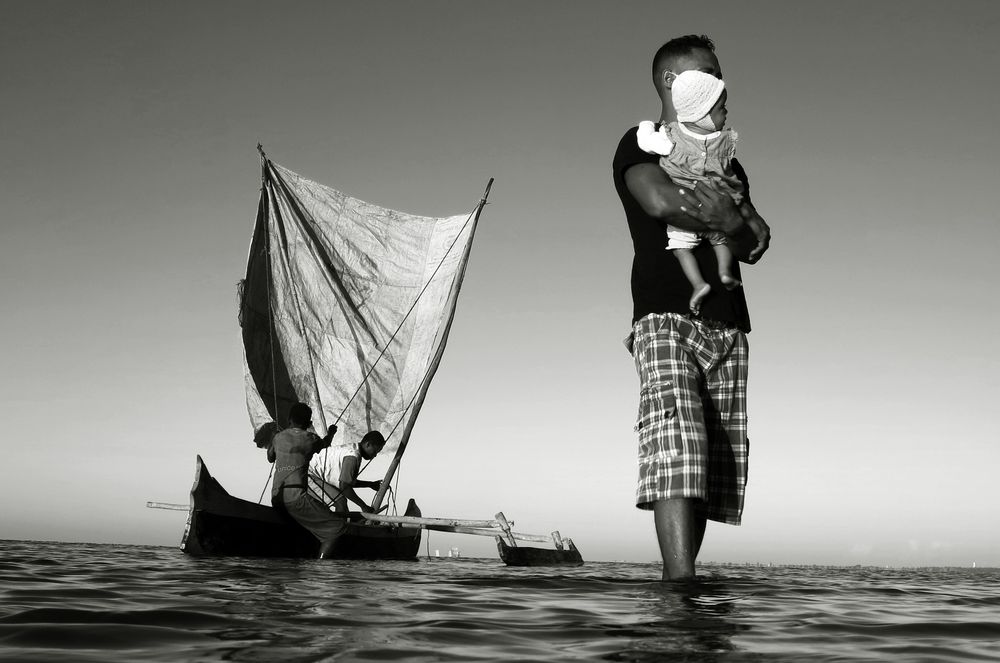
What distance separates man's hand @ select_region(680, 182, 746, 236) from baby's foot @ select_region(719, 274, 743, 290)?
20 cm

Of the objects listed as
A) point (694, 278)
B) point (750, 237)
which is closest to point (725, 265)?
point (694, 278)

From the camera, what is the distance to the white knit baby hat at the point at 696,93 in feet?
11.8

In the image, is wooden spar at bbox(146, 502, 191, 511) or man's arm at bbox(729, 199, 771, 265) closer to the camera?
man's arm at bbox(729, 199, 771, 265)

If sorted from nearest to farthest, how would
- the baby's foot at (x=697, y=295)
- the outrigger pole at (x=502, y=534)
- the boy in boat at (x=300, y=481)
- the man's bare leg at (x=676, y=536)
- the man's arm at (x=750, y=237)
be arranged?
the man's bare leg at (x=676, y=536) < the baby's foot at (x=697, y=295) < the man's arm at (x=750, y=237) < the boy in boat at (x=300, y=481) < the outrigger pole at (x=502, y=534)

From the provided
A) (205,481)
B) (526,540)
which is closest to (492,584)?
(205,481)

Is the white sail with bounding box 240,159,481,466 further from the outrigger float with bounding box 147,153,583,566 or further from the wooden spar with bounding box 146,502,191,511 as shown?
the wooden spar with bounding box 146,502,191,511

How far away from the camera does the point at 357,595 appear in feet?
9.64

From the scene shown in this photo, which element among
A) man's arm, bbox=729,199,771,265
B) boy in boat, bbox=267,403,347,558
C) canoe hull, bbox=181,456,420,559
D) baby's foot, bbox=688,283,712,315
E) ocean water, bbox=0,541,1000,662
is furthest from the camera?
boy in boat, bbox=267,403,347,558

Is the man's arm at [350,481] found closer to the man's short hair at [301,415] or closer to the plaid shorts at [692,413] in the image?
the man's short hair at [301,415]

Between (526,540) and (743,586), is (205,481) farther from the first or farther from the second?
(743,586)

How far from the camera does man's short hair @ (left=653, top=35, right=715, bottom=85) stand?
3.88 meters

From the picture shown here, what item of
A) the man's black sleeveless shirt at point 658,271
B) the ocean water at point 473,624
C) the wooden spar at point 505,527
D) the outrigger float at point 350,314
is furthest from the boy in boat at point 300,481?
the man's black sleeveless shirt at point 658,271

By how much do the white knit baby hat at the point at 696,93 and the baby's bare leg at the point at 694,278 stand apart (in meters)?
0.60

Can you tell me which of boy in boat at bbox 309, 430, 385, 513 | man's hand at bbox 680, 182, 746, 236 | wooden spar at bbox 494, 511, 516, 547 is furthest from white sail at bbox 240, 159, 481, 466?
man's hand at bbox 680, 182, 746, 236
